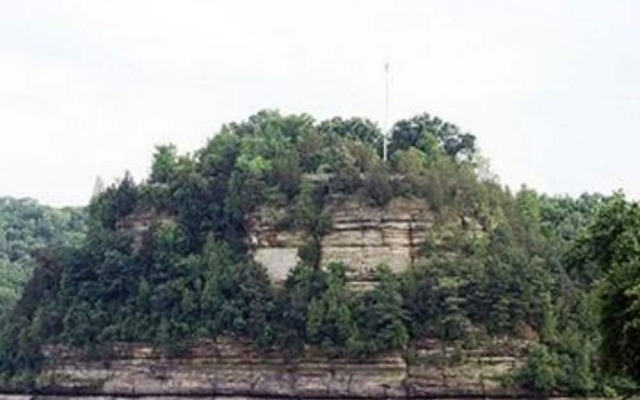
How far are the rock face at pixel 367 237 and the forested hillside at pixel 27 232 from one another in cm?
3921

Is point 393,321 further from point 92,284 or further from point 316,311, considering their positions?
point 92,284

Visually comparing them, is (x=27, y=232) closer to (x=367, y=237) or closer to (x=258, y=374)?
(x=258, y=374)

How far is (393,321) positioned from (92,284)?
17491 mm

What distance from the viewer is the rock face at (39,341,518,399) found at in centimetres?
6144

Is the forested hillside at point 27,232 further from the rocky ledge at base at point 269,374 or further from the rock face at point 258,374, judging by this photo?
the rock face at point 258,374

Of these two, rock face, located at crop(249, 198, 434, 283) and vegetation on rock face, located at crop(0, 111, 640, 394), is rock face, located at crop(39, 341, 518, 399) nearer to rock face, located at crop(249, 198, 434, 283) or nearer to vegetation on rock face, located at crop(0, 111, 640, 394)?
vegetation on rock face, located at crop(0, 111, 640, 394)

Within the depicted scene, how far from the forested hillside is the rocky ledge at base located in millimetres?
31663

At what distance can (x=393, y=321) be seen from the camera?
206 ft

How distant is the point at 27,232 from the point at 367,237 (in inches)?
2243

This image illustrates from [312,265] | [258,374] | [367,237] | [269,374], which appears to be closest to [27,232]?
[312,265]

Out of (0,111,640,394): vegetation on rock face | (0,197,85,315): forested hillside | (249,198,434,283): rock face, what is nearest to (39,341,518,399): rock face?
(0,111,640,394): vegetation on rock face

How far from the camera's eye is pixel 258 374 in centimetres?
6519

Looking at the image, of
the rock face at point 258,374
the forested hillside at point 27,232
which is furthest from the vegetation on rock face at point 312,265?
the forested hillside at point 27,232

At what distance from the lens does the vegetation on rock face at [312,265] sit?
2470 inches
